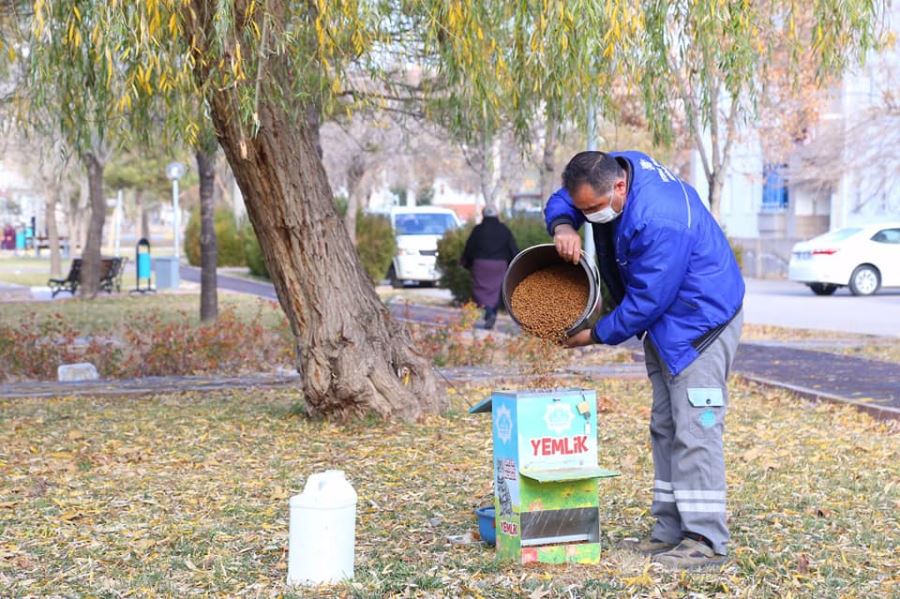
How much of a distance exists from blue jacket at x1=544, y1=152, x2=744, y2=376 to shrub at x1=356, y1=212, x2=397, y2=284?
2235 centimetres

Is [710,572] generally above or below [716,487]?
below

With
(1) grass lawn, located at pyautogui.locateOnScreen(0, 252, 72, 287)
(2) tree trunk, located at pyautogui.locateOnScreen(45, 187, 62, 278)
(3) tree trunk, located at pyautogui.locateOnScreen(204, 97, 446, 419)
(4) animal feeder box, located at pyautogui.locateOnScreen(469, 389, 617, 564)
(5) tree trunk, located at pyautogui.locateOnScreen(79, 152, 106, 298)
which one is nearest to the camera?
(4) animal feeder box, located at pyautogui.locateOnScreen(469, 389, 617, 564)

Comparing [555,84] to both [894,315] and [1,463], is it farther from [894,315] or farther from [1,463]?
A: [894,315]

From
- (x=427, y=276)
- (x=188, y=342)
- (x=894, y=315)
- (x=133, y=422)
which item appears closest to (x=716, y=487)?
(x=133, y=422)

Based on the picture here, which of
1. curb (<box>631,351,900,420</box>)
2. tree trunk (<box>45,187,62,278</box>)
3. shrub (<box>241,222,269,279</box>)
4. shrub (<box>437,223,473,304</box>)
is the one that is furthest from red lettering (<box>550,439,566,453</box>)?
tree trunk (<box>45,187,62,278</box>)

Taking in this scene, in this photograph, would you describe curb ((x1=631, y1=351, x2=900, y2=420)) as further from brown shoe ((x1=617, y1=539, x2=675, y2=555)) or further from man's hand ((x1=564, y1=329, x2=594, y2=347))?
man's hand ((x1=564, y1=329, x2=594, y2=347))

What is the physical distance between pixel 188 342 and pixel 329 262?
397 cm

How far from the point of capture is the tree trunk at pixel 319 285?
862cm

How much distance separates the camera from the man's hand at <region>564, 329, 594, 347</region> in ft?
17.3

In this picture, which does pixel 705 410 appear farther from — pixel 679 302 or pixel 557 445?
pixel 557 445

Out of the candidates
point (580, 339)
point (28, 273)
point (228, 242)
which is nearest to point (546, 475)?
point (580, 339)

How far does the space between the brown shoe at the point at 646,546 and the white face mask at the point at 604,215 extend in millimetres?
1406

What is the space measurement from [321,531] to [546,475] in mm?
904

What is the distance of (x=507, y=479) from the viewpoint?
5.19 meters
